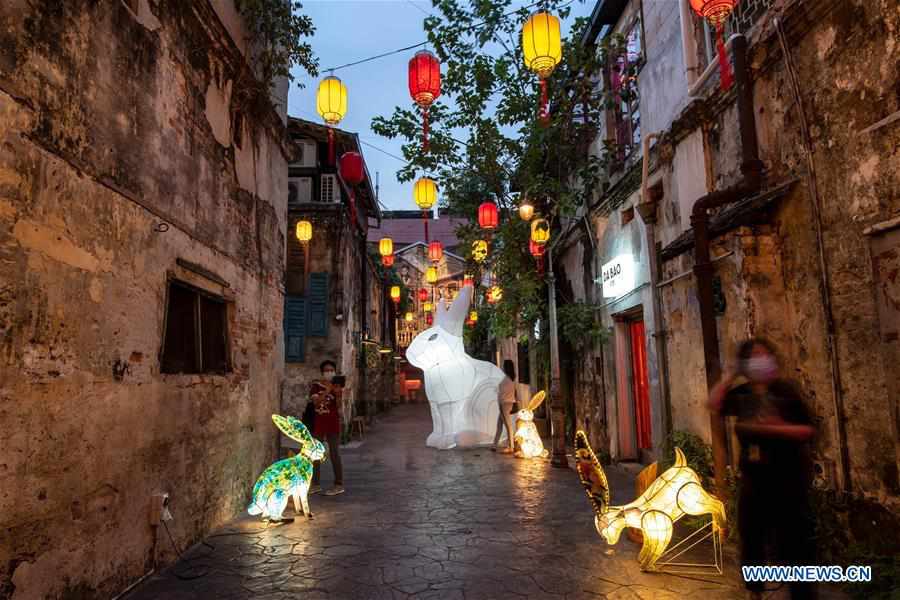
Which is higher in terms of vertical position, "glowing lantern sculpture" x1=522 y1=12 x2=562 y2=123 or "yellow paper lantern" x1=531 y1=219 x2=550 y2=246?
"glowing lantern sculpture" x1=522 y1=12 x2=562 y2=123

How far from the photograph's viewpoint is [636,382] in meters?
10.9

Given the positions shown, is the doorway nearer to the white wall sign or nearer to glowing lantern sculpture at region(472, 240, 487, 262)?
the white wall sign

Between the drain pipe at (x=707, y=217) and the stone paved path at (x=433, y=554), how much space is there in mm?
1319

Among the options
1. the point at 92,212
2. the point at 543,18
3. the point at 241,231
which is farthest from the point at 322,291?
the point at 92,212

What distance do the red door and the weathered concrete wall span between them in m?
7.38

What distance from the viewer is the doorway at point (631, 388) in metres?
10.7

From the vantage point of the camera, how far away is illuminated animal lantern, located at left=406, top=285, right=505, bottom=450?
14.0m

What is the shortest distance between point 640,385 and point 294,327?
35.2 feet

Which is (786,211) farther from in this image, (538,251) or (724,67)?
(538,251)

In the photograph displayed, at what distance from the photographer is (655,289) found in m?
8.72

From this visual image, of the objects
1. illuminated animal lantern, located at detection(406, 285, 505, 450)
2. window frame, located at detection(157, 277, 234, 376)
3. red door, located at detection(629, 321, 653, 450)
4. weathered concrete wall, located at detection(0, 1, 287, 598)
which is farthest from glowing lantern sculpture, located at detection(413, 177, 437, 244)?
window frame, located at detection(157, 277, 234, 376)

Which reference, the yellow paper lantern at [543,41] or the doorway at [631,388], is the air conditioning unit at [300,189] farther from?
the yellow paper lantern at [543,41]

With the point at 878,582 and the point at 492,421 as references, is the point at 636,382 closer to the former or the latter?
the point at 492,421

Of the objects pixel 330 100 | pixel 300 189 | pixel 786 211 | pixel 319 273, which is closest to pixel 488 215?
pixel 330 100
